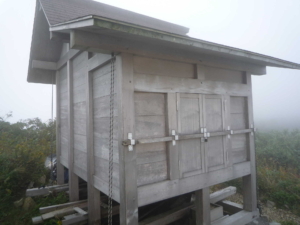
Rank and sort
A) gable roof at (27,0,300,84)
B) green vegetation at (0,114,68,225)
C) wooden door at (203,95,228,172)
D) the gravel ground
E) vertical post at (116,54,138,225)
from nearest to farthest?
gable roof at (27,0,300,84) < vertical post at (116,54,138,225) < wooden door at (203,95,228,172) < green vegetation at (0,114,68,225) < the gravel ground

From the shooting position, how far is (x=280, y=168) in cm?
765

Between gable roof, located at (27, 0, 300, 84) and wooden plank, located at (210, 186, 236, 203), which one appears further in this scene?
wooden plank, located at (210, 186, 236, 203)

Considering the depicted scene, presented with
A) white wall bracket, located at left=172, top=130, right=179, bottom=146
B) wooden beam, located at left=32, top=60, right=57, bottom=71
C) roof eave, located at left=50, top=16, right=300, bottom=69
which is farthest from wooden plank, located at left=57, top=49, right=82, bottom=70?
white wall bracket, located at left=172, top=130, right=179, bottom=146

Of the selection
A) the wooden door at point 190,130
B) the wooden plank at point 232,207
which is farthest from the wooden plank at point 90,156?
the wooden plank at point 232,207

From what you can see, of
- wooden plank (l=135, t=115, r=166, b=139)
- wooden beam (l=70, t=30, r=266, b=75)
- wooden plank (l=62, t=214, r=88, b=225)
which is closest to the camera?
wooden beam (l=70, t=30, r=266, b=75)

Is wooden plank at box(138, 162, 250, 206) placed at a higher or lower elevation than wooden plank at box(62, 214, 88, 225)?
higher

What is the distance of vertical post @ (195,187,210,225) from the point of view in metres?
3.29

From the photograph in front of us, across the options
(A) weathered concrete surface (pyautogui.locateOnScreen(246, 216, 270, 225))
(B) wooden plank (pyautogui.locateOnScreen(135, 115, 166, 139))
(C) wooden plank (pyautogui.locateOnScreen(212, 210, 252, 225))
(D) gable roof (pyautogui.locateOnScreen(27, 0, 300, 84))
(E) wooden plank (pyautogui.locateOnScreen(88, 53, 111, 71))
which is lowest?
(A) weathered concrete surface (pyautogui.locateOnScreen(246, 216, 270, 225))

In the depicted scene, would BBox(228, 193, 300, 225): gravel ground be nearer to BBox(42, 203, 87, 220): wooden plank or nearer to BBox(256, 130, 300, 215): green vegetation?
BBox(256, 130, 300, 215): green vegetation

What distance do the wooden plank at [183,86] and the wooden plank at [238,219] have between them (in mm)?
2141

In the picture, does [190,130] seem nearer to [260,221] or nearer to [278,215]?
[260,221]

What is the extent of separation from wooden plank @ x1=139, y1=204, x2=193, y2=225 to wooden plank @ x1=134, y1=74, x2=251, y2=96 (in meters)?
2.02

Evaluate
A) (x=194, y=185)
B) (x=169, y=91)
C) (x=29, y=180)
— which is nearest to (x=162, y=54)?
(x=169, y=91)

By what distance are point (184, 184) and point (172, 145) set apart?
2.01 ft
